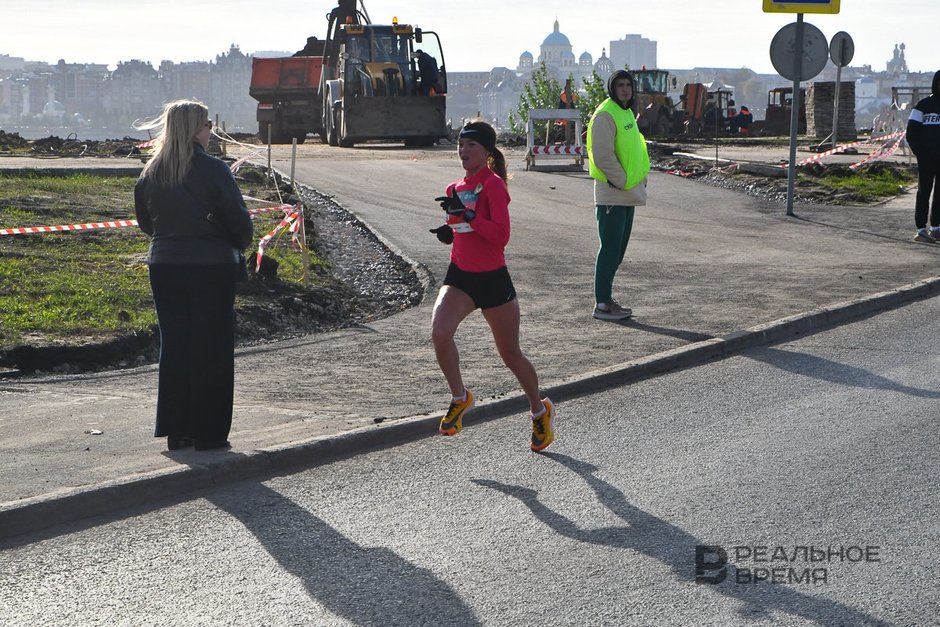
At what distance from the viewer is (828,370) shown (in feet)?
29.9

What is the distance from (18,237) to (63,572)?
→ 9.52 m

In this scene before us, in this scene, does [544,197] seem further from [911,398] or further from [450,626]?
[450,626]

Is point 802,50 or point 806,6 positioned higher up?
point 806,6

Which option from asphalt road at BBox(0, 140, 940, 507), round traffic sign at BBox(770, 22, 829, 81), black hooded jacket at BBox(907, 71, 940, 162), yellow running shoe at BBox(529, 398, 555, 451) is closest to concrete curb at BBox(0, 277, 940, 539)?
asphalt road at BBox(0, 140, 940, 507)

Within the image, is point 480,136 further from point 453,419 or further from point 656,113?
point 656,113

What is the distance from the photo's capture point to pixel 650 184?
24047 mm

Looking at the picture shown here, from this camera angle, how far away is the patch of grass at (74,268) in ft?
32.4

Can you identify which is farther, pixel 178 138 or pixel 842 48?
pixel 842 48

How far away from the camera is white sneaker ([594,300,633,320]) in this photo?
10.9 metres

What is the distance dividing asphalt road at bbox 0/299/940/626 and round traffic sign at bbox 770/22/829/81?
35.3ft

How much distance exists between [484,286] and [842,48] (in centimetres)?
2299

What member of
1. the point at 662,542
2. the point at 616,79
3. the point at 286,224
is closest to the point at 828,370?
the point at 616,79

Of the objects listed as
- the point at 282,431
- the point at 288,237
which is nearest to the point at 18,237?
the point at 288,237

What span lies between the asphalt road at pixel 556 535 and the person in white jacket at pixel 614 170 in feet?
9.99
